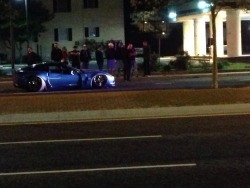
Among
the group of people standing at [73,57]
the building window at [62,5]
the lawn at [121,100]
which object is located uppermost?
the building window at [62,5]

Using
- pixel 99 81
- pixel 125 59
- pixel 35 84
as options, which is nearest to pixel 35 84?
pixel 35 84

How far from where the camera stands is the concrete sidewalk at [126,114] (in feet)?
60.5

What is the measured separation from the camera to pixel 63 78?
29.4 metres

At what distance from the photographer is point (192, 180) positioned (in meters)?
9.75

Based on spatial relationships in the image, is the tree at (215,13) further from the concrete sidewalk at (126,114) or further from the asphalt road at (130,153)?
the asphalt road at (130,153)

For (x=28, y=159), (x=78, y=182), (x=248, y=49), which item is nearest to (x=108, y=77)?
(x=28, y=159)

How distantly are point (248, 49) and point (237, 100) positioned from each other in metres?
54.9

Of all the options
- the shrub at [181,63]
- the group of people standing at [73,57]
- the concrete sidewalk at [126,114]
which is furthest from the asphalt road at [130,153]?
the shrub at [181,63]

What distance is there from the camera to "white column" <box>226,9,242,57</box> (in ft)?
172

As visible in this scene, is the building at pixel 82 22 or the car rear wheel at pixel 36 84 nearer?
the car rear wheel at pixel 36 84

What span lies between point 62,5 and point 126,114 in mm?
58440

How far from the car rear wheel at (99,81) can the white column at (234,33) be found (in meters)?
24.6

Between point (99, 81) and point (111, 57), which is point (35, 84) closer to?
point (99, 81)

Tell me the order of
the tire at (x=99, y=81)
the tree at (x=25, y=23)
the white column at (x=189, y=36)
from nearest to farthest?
the tire at (x=99, y=81) → the tree at (x=25, y=23) → the white column at (x=189, y=36)
